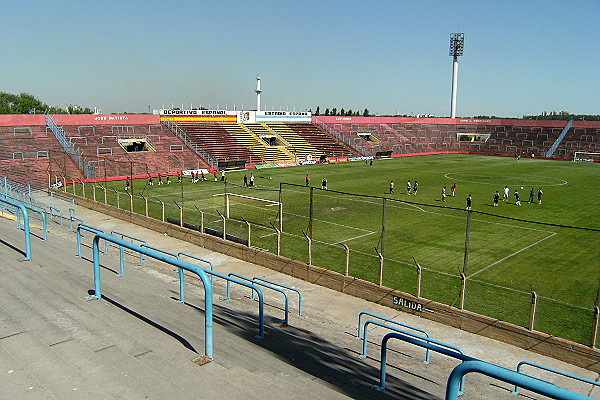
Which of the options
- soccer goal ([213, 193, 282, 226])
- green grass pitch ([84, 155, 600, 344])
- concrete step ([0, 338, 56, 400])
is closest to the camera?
concrete step ([0, 338, 56, 400])

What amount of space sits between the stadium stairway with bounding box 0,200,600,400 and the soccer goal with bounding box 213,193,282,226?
14.5m

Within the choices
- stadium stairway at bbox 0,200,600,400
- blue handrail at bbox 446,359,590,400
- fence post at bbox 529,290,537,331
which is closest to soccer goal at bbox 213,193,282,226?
stadium stairway at bbox 0,200,600,400

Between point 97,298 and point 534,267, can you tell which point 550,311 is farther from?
point 97,298

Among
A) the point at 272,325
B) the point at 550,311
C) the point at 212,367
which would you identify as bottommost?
the point at 550,311

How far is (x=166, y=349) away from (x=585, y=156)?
87971 millimetres

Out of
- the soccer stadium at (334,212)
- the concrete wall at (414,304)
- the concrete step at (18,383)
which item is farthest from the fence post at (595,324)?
the concrete step at (18,383)

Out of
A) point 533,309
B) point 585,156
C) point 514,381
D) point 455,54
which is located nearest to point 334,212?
point 533,309

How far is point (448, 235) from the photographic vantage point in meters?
26.9

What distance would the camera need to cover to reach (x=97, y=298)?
10.7 m

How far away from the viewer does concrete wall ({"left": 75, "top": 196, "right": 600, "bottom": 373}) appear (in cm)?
1361

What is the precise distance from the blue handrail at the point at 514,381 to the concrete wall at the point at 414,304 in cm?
1022

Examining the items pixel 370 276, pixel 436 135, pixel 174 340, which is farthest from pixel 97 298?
pixel 436 135

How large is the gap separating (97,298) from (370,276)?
39.0ft

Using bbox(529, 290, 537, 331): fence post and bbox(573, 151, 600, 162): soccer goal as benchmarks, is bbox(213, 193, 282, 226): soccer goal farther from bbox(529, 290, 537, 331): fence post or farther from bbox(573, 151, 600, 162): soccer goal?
bbox(573, 151, 600, 162): soccer goal
